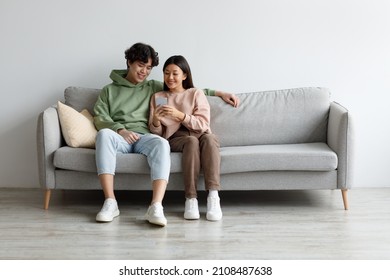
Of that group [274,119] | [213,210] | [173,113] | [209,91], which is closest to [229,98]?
[209,91]

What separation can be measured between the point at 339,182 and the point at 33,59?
7.58ft

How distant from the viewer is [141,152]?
351 centimetres

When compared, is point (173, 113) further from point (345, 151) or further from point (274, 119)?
point (345, 151)

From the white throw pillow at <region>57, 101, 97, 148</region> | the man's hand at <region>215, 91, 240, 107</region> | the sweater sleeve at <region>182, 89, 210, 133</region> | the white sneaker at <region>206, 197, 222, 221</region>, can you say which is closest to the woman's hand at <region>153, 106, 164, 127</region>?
the sweater sleeve at <region>182, 89, 210, 133</region>

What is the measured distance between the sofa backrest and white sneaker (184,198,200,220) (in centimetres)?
65

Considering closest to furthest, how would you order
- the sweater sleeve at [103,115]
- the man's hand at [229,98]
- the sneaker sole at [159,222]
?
the sneaker sole at [159,222] → the sweater sleeve at [103,115] → the man's hand at [229,98]

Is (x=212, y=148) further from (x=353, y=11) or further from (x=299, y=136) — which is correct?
(x=353, y=11)

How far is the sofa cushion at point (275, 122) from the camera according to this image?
3941 mm

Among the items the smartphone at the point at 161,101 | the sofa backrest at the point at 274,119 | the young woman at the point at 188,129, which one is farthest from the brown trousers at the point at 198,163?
the sofa backrest at the point at 274,119

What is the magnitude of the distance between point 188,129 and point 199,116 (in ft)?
0.37

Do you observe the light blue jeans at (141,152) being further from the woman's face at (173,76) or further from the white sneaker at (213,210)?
the woman's face at (173,76)

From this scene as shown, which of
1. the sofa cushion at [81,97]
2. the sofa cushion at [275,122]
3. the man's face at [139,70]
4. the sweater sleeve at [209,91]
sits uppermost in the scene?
the man's face at [139,70]

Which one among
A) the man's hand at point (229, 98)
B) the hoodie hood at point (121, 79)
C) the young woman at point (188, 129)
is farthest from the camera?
the man's hand at point (229, 98)

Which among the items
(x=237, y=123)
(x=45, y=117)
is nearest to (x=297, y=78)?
(x=237, y=123)
